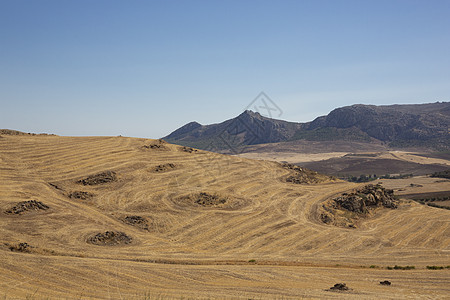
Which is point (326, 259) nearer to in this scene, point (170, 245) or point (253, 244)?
point (253, 244)

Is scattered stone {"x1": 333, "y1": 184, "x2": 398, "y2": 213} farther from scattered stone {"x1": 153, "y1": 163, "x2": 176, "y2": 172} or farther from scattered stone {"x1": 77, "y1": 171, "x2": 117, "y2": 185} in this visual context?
scattered stone {"x1": 77, "y1": 171, "x2": 117, "y2": 185}

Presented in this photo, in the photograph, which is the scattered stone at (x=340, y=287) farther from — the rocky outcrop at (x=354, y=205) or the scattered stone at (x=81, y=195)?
the scattered stone at (x=81, y=195)

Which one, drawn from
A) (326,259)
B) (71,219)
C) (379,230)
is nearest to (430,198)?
(379,230)

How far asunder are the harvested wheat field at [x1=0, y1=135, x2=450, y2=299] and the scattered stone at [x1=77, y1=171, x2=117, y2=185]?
0.64ft

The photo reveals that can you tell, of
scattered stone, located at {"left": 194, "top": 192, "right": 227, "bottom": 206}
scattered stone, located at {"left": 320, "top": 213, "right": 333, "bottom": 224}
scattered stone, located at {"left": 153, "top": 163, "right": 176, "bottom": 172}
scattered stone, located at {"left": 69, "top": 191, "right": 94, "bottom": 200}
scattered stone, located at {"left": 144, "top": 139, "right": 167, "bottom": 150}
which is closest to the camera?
scattered stone, located at {"left": 320, "top": 213, "right": 333, "bottom": 224}

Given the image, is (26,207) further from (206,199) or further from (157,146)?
(157,146)

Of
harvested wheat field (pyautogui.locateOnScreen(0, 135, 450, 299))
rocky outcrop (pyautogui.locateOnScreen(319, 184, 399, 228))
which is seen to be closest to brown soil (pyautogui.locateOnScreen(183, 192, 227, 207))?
harvested wheat field (pyautogui.locateOnScreen(0, 135, 450, 299))

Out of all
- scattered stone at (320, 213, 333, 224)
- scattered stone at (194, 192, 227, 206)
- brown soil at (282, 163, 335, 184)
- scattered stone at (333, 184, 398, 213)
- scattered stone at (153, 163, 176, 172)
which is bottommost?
scattered stone at (320, 213, 333, 224)

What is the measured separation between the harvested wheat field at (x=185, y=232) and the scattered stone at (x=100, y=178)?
20 cm

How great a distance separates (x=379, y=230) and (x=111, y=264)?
28.0m

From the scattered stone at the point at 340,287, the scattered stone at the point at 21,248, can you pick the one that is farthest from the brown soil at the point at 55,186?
the scattered stone at the point at 340,287

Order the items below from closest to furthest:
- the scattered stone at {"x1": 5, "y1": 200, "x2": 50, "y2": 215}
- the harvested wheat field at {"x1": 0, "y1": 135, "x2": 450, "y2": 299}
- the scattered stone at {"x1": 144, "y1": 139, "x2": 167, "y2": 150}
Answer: the harvested wheat field at {"x1": 0, "y1": 135, "x2": 450, "y2": 299}, the scattered stone at {"x1": 5, "y1": 200, "x2": 50, "y2": 215}, the scattered stone at {"x1": 144, "y1": 139, "x2": 167, "y2": 150}

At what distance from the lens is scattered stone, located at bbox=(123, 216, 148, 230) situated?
116ft

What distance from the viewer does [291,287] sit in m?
22.0
